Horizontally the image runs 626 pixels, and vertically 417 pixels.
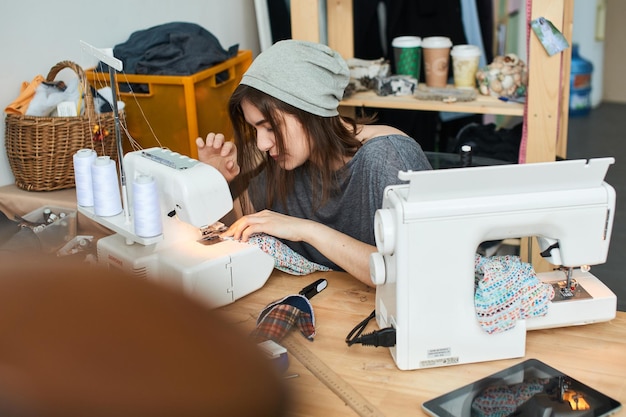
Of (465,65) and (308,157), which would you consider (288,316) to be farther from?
(465,65)

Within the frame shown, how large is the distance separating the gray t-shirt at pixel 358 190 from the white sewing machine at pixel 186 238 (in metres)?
0.31

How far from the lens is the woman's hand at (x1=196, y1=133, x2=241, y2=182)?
219 centimetres

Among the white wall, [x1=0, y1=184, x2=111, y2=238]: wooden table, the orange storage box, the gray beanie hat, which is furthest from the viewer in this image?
the orange storage box

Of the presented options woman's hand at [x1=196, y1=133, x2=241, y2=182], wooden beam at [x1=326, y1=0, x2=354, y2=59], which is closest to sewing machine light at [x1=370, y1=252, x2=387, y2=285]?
woman's hand at [x1=196, y1=133, x2=241, y2=182]

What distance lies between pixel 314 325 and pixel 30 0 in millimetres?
1599

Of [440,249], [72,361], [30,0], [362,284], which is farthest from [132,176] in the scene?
[72,361]

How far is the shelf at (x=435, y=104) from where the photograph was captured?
287cm

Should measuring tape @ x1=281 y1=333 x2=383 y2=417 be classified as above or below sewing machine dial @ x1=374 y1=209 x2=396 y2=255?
below

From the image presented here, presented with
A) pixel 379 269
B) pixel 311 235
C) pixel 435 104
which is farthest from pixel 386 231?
pixel 435 104

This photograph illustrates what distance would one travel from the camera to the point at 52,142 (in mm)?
2346

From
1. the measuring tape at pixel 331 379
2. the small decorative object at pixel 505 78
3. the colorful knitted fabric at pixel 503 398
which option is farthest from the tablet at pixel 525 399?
the small decorative object at pixel 505 78

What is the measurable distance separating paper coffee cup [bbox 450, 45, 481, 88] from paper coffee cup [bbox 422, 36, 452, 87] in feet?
0.12

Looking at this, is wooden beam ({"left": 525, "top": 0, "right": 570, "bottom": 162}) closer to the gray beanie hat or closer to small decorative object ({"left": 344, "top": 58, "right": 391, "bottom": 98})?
small decorative object ({"left": 344, "top": 58, "right": 391, "bottom": 98})

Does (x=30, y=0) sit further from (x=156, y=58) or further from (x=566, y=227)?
(x=566, y=227)
